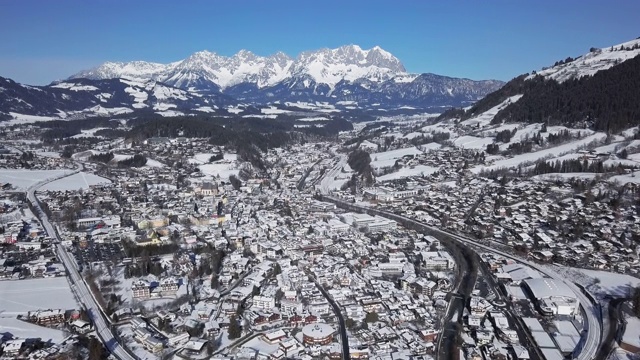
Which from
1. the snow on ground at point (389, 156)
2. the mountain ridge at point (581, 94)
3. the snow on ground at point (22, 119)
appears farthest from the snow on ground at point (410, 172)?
the snow on ground at point (22, 119)

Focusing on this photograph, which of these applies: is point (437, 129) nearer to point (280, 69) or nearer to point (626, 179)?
point (626, 179)

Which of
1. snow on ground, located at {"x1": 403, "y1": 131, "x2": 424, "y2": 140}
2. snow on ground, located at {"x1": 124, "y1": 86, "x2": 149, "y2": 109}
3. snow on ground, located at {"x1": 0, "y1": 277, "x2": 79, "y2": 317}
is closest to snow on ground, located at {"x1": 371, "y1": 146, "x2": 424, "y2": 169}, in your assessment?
snow on ground, located at {"x1": 403, "y1": 131, "x2": 424, "y2": 140}

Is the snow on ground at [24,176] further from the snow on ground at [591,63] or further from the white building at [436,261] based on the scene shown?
the snow on ground at [591,63]

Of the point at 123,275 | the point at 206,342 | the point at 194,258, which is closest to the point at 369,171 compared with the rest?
the point at 194,258

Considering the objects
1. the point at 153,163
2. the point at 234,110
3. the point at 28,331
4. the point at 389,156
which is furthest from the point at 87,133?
the point at 28,331

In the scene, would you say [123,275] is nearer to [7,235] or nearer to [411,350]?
[7,235]

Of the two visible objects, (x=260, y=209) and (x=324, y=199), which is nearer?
(x=260, y=209)
